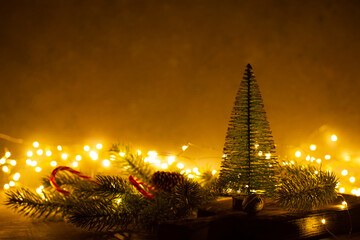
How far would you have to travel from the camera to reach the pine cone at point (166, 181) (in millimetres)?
736

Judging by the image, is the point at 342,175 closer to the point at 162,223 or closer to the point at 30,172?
the point at 162,223

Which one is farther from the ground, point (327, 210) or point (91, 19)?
point (91, 19)

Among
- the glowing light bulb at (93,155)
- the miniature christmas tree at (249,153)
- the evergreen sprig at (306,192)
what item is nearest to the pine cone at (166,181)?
the miniature christmas tree at (249,153)

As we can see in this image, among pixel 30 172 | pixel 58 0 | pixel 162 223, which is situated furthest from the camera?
pixel 58 0

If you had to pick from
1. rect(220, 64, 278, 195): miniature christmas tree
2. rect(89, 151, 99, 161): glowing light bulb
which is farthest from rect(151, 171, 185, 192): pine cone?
rect(89, 151, 99, 161): glowing light bulb

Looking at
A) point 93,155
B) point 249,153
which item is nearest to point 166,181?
point 249,153

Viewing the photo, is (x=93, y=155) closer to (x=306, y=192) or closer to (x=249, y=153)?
(x=249, y=153)

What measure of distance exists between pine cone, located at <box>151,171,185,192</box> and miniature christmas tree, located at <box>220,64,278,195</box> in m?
0.10

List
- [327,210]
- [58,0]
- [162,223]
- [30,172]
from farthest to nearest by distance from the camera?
[58,0]
[30,172]
[327,210]
[162,223]

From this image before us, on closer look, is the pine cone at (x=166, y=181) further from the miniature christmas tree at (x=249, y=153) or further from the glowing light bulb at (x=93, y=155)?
the glowing light bulb at (x=93, y=155)

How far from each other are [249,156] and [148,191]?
227mm

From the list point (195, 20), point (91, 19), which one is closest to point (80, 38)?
point (91, 19)

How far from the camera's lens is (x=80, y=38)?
1.33 m

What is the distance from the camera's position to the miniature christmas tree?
712 mm
